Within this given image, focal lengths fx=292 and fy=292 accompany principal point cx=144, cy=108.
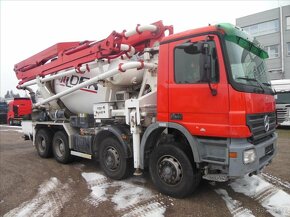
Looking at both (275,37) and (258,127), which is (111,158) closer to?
(258,127)

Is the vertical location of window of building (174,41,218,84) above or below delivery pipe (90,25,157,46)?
below

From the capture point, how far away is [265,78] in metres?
5.38

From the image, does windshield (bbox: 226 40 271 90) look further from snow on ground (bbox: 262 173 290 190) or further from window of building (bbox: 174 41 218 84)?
snow on ground (bbox: 262 173 290 190)

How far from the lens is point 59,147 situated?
824 centimetres

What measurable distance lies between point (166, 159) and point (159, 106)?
3.08 ft

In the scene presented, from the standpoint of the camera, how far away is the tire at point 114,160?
19.7 ft

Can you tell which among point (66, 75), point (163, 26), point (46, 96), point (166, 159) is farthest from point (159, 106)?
point (46, 96)

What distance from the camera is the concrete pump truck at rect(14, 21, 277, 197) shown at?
4.36 m

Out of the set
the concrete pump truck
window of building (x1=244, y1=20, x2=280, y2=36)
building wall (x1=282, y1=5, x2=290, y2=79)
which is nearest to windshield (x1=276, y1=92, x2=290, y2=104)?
the concrete pump truck

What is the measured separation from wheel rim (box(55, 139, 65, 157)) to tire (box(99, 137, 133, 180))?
200 cm

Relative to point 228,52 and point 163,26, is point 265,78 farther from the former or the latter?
point 163,26

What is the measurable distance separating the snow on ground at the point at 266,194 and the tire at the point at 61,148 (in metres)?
4.38

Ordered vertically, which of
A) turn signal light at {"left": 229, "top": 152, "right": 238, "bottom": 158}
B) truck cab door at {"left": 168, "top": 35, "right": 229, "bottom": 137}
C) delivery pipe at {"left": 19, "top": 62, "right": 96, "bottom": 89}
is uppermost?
delivery pipe at {"left": 19, "top": 62, "right": 96, "bottom": 89}

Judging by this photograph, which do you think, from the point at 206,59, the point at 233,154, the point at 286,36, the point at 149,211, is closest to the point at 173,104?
the point at 206,59
